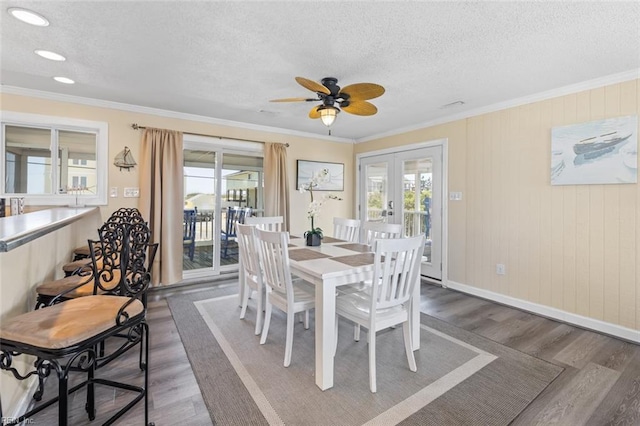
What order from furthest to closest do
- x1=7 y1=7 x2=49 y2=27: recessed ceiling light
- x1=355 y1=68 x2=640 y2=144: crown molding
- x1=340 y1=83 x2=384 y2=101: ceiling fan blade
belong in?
x1=355 y1=68 x2=640 y2=144: crown molding
x1=340 y1=83 x2=384 y2=101: ceiling fan blade
x1=7 y1=7 x2=49 y2=27: recessed ceiling light

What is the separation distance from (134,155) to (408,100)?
3.57 meters

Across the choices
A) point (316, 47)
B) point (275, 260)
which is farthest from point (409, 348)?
point (316, 47)

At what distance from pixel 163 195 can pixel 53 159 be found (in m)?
1.23

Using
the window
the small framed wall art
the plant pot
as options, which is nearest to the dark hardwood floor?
the plant pot

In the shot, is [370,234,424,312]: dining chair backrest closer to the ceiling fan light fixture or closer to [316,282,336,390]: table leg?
[316,282,336,390]: table leg

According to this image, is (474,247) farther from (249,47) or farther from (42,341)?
(42,341)

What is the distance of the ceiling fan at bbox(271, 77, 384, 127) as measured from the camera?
2.36 metres

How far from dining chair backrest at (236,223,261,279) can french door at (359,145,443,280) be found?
2.40 metres

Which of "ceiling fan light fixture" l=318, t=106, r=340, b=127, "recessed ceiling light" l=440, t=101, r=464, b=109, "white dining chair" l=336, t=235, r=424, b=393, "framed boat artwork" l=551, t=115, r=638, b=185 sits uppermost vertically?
"recessed ceiling light" l=440, t=101, r=464, b=109

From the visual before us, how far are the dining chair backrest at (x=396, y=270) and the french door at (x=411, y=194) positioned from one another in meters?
2.08

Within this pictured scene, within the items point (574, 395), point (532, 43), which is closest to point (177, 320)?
point (574, 395)

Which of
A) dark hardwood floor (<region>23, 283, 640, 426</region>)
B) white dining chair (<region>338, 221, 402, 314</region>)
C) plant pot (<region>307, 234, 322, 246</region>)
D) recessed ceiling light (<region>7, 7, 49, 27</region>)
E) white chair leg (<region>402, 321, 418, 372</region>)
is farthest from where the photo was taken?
plant pot (<region>307, 234, 322, 246</region>)

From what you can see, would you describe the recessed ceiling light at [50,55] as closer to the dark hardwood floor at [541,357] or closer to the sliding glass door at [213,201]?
the sliding glass door at [213,201]

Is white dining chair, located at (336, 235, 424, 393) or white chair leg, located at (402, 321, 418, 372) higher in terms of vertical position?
white dining chair, located at (336, 235, 424, 393)
